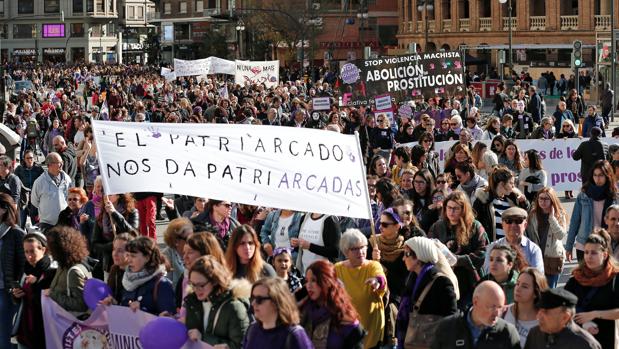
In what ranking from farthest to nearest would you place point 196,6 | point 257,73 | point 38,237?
point 196,6, point 257,73, point 38,237

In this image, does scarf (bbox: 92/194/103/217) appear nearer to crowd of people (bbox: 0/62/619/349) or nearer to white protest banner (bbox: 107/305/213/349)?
crowd of people (bbox: 0/62/619/349)

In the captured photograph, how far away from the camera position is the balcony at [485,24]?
75.6 meters

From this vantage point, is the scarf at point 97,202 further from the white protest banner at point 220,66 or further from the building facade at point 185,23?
the building facade at point 185,23

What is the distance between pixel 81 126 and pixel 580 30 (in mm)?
48891

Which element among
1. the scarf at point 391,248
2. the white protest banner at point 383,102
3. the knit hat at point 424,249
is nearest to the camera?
the knit hat at point 424,249

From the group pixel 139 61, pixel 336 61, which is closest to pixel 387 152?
pixel 336 61

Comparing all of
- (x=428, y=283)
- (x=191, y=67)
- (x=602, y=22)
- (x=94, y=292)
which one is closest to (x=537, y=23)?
(x=602, y=22)

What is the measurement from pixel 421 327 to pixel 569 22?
62715 millimetres

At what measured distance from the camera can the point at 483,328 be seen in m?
7.39

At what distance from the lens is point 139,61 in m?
142

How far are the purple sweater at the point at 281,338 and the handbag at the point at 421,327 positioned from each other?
55.2 inches

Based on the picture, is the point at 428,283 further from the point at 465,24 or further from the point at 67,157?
the point at 465,24

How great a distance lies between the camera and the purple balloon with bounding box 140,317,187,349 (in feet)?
26.2

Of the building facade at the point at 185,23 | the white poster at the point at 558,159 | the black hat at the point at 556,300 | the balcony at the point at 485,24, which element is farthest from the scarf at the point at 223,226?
the building facade at the point at 185,23
